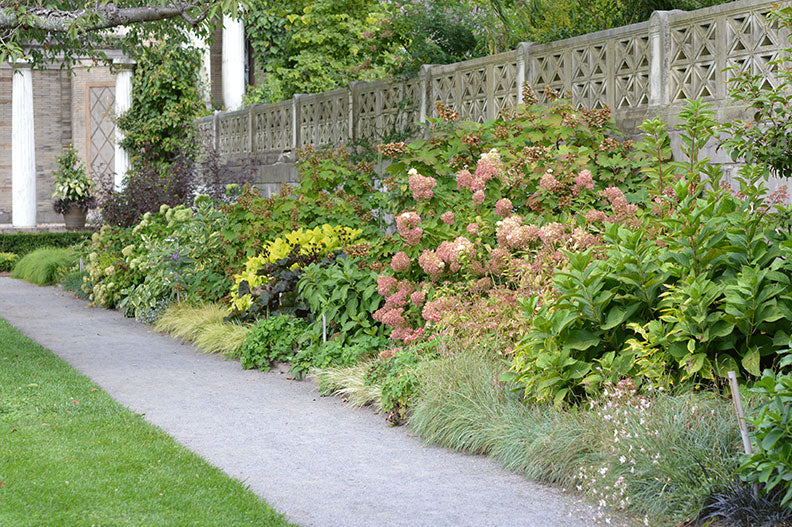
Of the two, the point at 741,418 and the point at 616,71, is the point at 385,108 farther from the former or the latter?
the point at 741,418

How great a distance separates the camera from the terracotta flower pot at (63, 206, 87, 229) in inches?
871

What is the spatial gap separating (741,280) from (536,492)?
149 cm

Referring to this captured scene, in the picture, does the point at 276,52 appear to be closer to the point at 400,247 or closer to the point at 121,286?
the point at 121,286

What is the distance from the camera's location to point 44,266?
1666 centimetres

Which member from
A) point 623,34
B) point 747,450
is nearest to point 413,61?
point 623,34

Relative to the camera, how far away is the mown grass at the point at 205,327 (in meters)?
9.04

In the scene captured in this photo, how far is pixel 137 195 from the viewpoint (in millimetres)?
14578

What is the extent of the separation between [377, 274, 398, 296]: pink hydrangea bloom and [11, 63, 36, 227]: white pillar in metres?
16.3

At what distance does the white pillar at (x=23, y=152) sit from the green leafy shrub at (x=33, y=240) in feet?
2.50

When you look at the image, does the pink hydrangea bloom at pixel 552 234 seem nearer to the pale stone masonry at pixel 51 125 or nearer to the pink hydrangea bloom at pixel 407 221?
the pink hydrangea bloom at pixel 407 221

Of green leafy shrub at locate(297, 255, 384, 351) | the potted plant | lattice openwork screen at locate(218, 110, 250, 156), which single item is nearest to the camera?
green leafy shrub at locate(297, 255, 384, 351)

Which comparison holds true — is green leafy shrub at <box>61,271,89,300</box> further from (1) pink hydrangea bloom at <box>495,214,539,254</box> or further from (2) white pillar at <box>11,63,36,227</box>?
(1) pink hydrangea bloom at <box>495,214,539,254</box>

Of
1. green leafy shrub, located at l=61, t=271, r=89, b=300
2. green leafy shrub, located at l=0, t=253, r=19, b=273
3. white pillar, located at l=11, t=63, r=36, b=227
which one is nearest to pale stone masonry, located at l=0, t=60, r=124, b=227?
white pillar, located at l=11, t=63, r=36, b=227

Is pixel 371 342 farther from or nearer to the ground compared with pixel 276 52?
nearer to the ground
